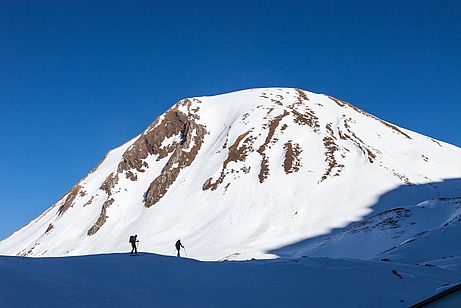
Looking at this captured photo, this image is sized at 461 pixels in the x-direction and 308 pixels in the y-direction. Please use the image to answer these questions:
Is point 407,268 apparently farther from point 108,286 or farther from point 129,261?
point 108,286

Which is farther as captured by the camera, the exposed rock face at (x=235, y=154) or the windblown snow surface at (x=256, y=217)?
the exposed rock face at (x=235, y=154)

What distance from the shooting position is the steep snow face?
84.5 meters

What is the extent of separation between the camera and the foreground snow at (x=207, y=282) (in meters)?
16.0

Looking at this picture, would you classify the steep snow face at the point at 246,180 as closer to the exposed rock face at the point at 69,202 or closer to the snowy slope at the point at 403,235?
the exposed rock face at the point at 69,202

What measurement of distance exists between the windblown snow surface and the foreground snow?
0.09 meters

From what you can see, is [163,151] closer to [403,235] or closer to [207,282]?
[403,235]

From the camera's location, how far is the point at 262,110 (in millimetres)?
127500

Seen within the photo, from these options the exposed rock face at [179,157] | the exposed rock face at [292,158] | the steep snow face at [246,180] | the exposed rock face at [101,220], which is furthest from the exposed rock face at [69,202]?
the exposed rock face at [292,158]

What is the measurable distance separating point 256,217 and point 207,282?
68067mm

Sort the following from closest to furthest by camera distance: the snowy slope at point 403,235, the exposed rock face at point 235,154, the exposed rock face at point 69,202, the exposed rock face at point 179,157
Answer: the snowy slope at point 403,235 < the exposed rock face at point 235,154 < the exposed rock face at point 179,157 < the exposed rock face at point 69,202

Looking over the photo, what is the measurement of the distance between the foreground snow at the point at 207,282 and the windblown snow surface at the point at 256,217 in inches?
3.6

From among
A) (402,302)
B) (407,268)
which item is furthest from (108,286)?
(407,268)

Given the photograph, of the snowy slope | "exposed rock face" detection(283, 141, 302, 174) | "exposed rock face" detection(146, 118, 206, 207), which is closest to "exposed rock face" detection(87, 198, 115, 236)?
"exposed rock face" detection(146, 118, 206, 207)

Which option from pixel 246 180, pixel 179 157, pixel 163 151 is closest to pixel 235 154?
pixel 246 180
